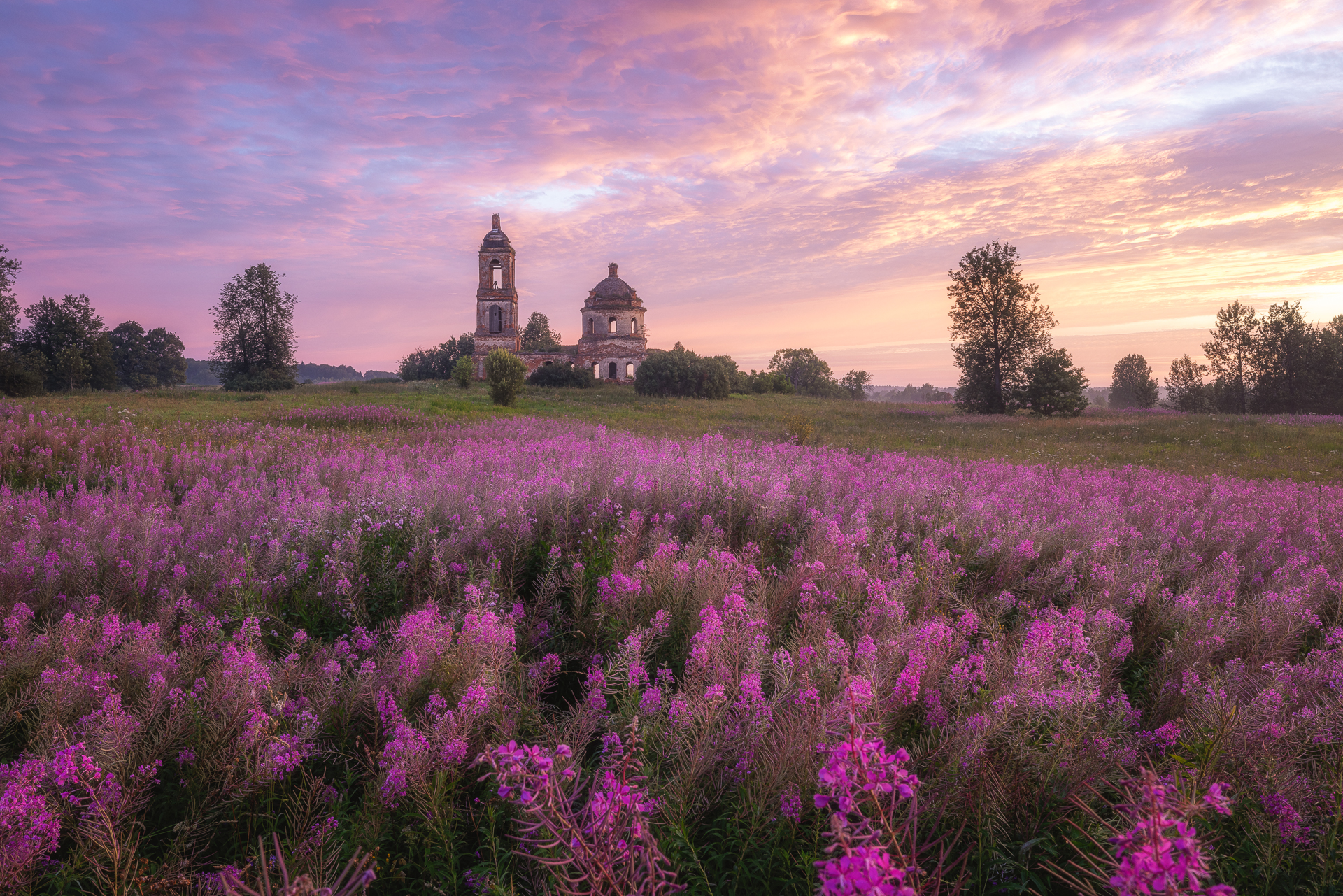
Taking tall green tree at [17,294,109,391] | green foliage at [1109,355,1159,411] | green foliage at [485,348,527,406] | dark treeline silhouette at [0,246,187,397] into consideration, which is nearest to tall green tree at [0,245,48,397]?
dark treeline silhouette at [0,246,187,397]

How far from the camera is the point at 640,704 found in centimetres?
240

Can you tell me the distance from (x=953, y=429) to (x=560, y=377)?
35.6m

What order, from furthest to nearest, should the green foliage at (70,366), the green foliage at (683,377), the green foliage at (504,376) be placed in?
the green foliage at (70,366) < the green foliage at (683,377) < the green foliage at (504,376)

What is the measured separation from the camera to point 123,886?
1.76 meters

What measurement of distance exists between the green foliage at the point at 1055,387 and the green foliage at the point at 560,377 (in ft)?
104

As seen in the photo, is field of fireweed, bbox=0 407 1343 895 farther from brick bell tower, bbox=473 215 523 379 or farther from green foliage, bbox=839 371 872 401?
green foliage, bbox=839 371 872 401

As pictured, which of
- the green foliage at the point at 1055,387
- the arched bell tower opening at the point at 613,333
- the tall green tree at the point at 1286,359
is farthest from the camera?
the arched bell tower opening at the point at 613,333

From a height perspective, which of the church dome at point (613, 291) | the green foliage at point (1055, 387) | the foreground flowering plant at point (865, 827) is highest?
the church dome at point (613, 291)

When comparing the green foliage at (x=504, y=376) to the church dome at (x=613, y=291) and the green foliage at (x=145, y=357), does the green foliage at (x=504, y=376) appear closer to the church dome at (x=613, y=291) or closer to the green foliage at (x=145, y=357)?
the church dome at (x=613, y=291)

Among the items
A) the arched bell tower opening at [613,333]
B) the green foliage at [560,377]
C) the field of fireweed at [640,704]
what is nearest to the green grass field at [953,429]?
the field of fireweed at [640,704]

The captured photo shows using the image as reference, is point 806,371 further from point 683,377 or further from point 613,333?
point 683,377

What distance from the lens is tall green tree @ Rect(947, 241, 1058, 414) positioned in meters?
34.2

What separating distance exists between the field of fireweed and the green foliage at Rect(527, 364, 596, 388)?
46.3m

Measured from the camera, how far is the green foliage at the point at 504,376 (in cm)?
2523
